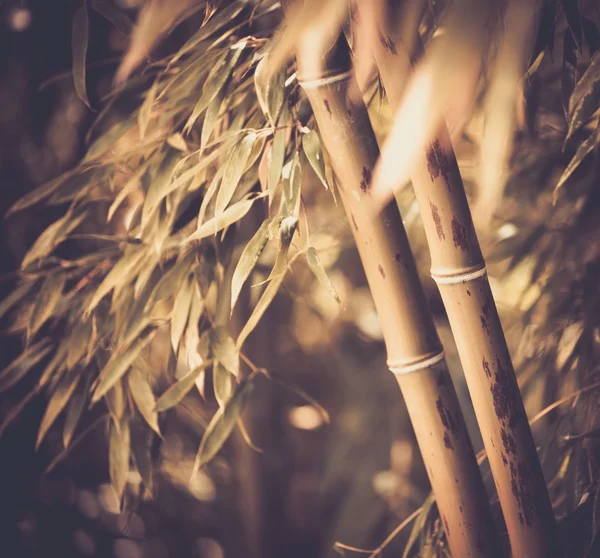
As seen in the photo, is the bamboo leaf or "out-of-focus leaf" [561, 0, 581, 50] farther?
A: the bamboo leaf

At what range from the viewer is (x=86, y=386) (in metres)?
0.88

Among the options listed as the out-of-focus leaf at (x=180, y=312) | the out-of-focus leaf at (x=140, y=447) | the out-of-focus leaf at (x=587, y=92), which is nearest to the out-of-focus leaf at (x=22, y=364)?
the out-of-focus leaf at (x=140, y=447)

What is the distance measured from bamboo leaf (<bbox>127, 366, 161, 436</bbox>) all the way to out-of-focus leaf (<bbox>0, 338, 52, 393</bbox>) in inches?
8.0

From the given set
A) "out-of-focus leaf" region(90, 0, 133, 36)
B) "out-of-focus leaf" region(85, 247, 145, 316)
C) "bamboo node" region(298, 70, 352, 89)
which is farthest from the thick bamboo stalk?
"out-of-focus leaf" region(90, 0, 133, 36)

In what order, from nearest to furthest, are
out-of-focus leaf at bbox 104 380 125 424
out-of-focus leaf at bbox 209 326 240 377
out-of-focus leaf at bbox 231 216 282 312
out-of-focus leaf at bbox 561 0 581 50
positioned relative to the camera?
out-of-focus leaf at bbox 561 0 581 50, out-of-focus leaf at bbox 231 216 282 312, out-of-focus leaf at bbox 209 326 240 377, out-of-focus leaf at bbox 104 380 125 424

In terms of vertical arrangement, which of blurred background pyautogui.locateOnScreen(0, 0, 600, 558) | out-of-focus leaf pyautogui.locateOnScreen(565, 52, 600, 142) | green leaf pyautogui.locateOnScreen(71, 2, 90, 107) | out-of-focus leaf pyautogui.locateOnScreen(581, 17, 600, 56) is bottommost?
blurred background pyautogui.locateOnScreen(0, 0, 600, 558)

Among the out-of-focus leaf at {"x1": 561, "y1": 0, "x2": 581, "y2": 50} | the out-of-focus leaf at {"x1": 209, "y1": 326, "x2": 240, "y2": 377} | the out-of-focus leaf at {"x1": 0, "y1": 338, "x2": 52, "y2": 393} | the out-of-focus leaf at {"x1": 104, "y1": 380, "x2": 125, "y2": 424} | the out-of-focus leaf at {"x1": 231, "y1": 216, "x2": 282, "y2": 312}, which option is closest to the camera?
the out-of-focus leaf at {"x1": 561, "y1": 0, "x2": 581, "y2": 50}

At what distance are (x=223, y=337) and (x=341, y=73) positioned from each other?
35cm

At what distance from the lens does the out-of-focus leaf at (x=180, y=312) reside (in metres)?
0.73

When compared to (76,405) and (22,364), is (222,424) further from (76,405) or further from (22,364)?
(22,364)

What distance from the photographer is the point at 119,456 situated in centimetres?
82

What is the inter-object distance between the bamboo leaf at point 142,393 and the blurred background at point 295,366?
6.4 inches

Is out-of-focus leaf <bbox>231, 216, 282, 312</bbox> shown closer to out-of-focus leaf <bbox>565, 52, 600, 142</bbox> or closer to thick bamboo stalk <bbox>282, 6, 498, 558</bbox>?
thick bamboo stalk <bbox>282, 6, 498, 558</bbox>

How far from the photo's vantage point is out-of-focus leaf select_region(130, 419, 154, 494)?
860 millimetres
